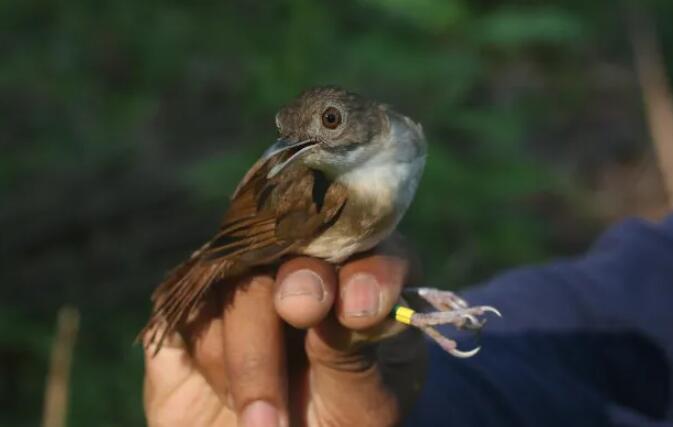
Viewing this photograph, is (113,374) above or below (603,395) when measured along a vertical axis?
below

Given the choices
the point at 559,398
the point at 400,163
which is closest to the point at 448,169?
the point at 559,398

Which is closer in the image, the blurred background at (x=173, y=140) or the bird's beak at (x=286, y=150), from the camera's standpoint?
the bird's beak at (x=286, y=150)

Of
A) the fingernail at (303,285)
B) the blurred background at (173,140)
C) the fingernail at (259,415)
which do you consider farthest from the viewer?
the blurred background at (173,140)

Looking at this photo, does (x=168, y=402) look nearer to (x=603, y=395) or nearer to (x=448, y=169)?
(x=603, y=395)

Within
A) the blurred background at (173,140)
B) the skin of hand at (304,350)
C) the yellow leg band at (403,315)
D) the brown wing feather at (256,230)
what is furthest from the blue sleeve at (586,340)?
the blurred background at (173,140)

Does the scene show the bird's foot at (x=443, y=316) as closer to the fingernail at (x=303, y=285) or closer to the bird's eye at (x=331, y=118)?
the fingernail at (x=303, y=285)

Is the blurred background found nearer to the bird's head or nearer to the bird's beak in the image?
the bird's head

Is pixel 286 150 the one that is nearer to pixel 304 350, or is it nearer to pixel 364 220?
pixel 364 220
